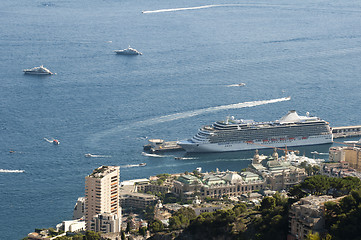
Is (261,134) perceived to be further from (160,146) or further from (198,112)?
(160,146)

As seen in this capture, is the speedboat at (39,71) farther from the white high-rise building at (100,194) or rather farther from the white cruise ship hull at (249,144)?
the white high-rise building at (100,194)

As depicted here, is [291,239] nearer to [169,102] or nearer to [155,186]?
[155,186]

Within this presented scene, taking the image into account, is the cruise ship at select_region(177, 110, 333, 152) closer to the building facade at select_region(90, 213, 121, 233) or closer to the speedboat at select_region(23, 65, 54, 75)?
the building facade at select_region(90, 213, 121, 233)

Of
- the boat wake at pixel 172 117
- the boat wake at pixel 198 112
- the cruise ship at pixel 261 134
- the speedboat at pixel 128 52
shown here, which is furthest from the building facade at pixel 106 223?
the speedboat at pixel 128 52

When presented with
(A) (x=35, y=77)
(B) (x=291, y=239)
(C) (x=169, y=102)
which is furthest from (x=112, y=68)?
(B) (x=291, y=239)

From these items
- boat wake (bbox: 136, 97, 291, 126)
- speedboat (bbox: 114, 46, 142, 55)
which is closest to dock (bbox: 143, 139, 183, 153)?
boat wake (bbox: 136, 97, 291, 126)
